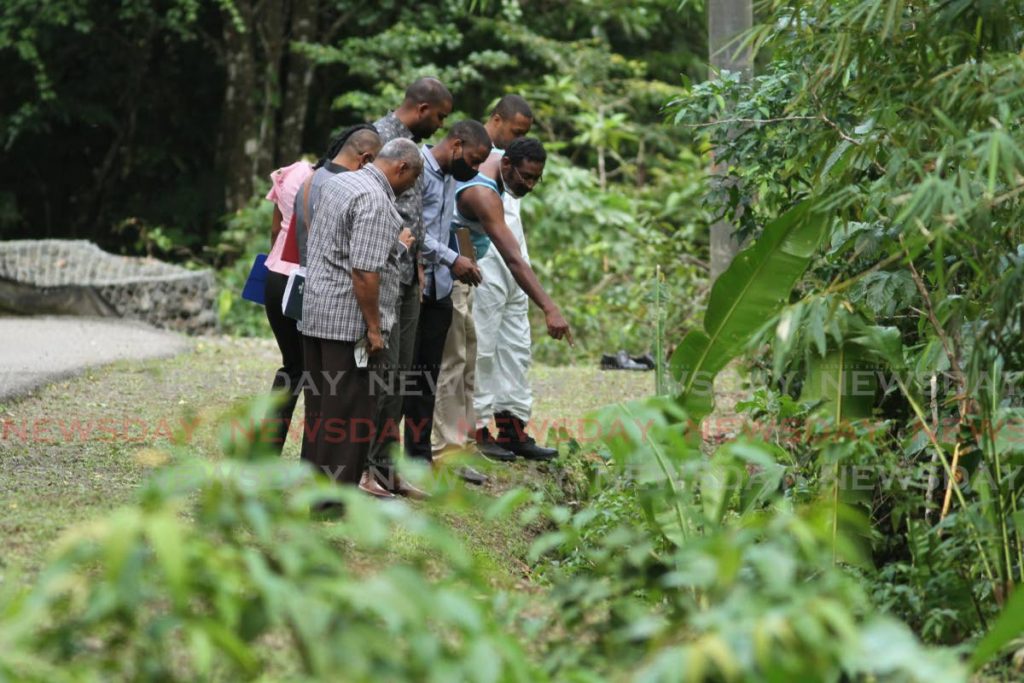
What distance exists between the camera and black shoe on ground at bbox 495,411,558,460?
8023 millimetres

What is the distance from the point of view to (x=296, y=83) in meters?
19.7

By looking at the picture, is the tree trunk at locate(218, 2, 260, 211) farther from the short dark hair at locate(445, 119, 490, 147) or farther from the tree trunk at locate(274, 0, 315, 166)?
the short dark hair at locate(445, 119, 490, 147)

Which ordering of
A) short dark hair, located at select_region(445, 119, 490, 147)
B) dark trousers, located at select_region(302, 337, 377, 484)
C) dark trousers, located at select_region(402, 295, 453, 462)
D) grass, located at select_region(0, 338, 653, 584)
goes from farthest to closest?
dark trousers, located at select_region(402, 295, 453, 462), short dark hair, located at select_region(445, 119, 490, 147), dark trousers, located at select_region(302, 337, 377, 484), grass, located at select_region(0, 338, 653, 584)

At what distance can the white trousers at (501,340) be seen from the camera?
777 cm

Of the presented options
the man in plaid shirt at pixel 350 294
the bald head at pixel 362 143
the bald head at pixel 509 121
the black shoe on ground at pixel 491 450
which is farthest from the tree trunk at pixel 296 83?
the man in plaid shirt at pixel 350 294

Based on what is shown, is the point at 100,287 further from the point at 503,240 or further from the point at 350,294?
the point at 350,294

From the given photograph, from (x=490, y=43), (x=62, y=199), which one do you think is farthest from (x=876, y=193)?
(x=62, y=199)

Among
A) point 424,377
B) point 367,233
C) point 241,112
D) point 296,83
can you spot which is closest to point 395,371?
point 424,377

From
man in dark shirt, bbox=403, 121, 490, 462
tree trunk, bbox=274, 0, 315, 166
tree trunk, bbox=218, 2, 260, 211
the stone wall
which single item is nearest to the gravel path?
the stone wall

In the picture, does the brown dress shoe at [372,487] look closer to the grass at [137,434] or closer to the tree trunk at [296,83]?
the grass at [137,434]

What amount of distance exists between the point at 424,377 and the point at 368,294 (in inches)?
44.4

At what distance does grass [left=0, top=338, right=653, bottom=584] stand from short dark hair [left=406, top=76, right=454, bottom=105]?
65.8 inches

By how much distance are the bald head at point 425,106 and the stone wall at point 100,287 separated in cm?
817

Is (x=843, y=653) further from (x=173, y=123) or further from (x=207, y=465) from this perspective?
(x=173, y=123)
